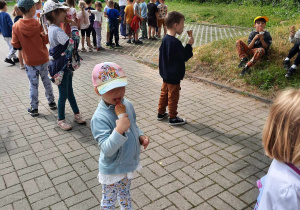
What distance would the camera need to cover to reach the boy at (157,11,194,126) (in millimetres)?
4414

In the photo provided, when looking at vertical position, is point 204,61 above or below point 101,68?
below

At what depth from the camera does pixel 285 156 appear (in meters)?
1.49

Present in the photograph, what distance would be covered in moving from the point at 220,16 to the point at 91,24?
930cm

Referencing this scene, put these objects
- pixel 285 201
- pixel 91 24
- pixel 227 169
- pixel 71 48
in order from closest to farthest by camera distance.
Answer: pixel 285 201, pixel 227 169, pixel 71 48, pixel 91 24

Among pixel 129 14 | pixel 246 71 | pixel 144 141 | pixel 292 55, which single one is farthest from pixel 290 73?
pixel 129 14

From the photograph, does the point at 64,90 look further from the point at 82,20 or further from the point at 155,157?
the point at 82,20

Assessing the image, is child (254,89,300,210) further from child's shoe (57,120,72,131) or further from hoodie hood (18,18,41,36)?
hoodie hood (18,18,41,36)

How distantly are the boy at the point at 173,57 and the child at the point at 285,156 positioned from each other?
301 cm

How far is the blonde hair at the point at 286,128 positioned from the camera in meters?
1.46

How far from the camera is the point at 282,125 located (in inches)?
59.1

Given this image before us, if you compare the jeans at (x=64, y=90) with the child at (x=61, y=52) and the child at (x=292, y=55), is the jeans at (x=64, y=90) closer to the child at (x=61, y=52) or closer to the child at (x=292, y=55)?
the child at (x=61, y=52)

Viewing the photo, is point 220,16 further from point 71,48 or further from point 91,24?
point 71,48

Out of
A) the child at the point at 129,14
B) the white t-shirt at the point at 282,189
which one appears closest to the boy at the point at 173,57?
the white t-shirt at the point at 282,189

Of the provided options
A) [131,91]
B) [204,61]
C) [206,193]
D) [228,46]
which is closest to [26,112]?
[131,91]
